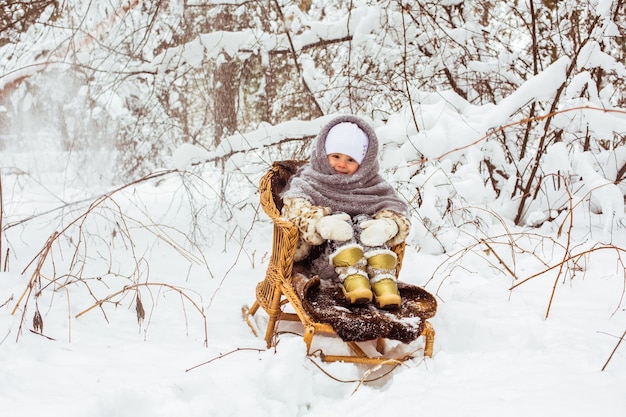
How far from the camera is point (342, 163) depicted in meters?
2.88

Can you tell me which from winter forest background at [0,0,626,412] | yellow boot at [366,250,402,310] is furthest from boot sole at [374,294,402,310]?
winter forest background at [0,0,626,412]

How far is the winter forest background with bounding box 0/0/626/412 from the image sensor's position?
3.59m

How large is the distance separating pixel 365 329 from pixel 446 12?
11.6ft

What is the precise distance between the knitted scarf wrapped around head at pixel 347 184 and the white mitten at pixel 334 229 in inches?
9.4

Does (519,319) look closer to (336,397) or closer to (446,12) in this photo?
(336,397)

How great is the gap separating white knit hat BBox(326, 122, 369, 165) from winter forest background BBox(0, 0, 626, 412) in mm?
805

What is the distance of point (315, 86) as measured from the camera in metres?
4.56

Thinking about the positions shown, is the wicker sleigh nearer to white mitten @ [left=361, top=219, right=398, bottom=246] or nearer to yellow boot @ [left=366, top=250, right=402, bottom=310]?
yellow boot @ [left=366, top=250, right=402, bottom=310]

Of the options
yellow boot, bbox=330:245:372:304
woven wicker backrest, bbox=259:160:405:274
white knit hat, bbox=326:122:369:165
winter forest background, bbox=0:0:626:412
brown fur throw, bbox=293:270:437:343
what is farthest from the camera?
winter forest background, bbox=0:0:626:412

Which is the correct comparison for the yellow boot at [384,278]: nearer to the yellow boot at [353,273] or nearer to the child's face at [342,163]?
Answer: the yellow boot at [353,273]

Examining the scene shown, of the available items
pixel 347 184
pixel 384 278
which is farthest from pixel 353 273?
pixel 347 184

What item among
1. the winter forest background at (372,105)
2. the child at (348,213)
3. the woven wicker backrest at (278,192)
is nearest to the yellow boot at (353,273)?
the child at (348,213)

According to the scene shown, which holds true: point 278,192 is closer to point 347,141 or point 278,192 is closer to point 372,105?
point 347,141

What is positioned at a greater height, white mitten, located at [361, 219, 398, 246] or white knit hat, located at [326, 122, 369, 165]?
white knit hat, located at [326, 122, 369, 165]
